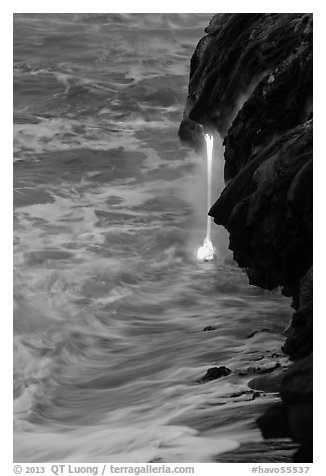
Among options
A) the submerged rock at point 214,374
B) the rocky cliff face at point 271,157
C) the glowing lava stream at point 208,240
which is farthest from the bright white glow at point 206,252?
the submerged rock at point 214,374

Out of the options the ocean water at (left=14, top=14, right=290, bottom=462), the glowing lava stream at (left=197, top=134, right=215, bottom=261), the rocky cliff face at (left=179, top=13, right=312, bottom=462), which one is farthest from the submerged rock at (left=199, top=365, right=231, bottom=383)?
the glowing lava stream at (left=197, top=134, right=215, bottom=261)

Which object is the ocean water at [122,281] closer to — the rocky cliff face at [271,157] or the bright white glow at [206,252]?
the bright white glow at [206,252]

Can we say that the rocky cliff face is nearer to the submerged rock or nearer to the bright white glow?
the submerged rock

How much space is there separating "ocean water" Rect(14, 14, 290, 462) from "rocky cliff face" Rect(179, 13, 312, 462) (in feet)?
2.24

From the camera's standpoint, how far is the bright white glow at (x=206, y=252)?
42.9ft

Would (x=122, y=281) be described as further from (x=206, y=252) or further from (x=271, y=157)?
(x=271, y=157)

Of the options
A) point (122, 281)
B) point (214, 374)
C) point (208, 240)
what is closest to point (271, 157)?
point (214, 374)

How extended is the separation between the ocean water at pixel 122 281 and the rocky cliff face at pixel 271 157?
0.68 meters

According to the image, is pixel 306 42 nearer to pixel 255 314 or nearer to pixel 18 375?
pixel 255 314

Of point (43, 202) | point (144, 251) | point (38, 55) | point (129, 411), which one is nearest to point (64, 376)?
point (129, 411)

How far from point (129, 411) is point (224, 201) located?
8.15ft

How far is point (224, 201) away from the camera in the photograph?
1021 centimetres

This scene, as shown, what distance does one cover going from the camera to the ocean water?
8.67 metres
